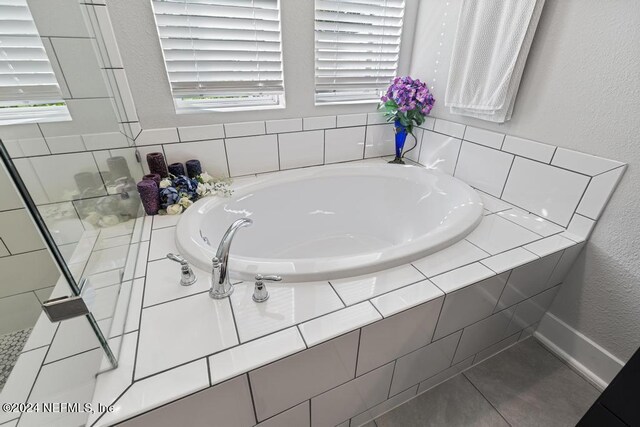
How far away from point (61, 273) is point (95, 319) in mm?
141

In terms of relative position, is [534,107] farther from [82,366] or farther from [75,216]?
[82,366]

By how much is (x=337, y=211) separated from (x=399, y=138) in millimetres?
567

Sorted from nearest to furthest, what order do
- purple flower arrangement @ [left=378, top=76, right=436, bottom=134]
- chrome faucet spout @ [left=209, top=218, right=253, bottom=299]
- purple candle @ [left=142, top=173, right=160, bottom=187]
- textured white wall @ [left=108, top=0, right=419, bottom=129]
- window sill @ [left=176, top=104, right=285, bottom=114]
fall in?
1. chrome faucet spout @ [left=209, top=218, right=253, bottom=299]
2. textured white wall @ [left=108, top=0, right=419, bottom=129]
3. purple candle @ [left=142, top=173, right=160, bottom=187]
4. window sill @ [left=176, top=104, right=285, bottom=114]
5. purple flower arrangement @ [left=378, top=76, right=436, bottom=134]

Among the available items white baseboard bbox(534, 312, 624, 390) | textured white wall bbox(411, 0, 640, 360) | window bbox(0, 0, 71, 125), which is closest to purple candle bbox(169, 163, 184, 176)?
window bbox(0, 0, 71, 125)

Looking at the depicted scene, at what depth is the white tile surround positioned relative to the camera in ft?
2.08

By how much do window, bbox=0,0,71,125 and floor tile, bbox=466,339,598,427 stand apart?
168 centimetres

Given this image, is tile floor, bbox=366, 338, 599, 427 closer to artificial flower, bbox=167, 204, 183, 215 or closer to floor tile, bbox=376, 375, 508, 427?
floor tile, bbox=376, 375, 508, 427

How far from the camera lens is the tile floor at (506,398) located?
1016mm

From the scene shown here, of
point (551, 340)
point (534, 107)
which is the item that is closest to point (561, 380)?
point (551, 340)

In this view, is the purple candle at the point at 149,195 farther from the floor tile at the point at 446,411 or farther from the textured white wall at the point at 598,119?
the textured white wall at the point at 598,119

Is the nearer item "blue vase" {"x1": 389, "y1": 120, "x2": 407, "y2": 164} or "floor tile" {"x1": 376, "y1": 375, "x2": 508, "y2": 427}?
"floor tile" {"x1": 376, "y1": 375, "x2": 508, "y2": 427}

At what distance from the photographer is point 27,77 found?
2.63ft

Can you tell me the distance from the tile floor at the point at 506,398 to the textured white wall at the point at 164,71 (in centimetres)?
143

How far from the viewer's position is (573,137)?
41.9 inches
